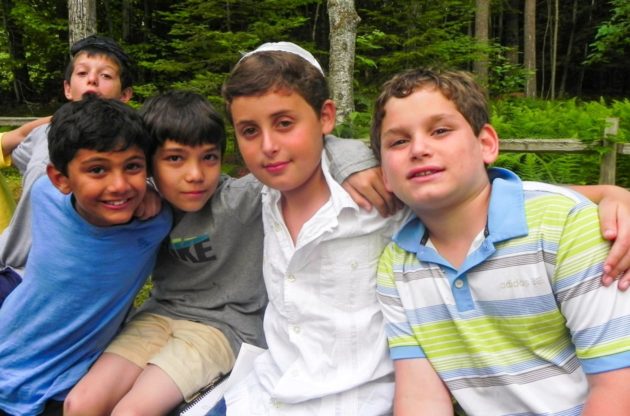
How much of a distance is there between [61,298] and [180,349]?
1.51 feet

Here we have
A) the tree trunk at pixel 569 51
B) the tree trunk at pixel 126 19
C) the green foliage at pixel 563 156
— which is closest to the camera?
the green foliage at pixel 563 156

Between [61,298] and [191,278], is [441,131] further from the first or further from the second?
[61,298]

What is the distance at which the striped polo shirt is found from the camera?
4.56ft

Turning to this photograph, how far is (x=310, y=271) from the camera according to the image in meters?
1.84

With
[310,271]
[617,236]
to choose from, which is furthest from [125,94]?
[617,236]

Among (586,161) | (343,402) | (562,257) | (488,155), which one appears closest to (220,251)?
(343,402)

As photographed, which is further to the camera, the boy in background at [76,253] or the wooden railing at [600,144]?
the wooden railing at [600,144]

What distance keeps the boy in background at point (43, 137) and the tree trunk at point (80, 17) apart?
6545 millimetres

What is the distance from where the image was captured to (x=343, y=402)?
1743 mm

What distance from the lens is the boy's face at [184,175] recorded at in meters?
2.02

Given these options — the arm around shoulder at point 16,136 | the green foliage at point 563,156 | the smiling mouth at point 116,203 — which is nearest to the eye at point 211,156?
the smiling mouth at point 116,203

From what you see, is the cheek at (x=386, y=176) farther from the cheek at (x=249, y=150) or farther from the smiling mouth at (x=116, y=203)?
the smiling mouth at (x=116, y=203)

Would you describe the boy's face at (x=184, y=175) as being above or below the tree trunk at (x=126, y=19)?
below

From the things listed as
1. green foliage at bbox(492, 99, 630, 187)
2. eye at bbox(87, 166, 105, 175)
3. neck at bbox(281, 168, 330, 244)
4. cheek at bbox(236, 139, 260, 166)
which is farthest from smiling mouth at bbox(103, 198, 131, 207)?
green foliage at bbox(492, 99, 630, 187)
